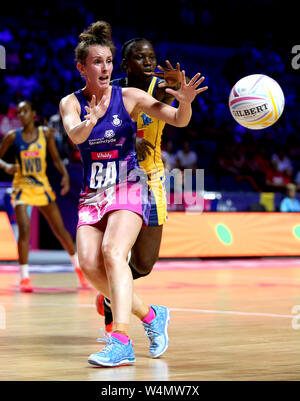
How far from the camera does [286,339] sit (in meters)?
5.69

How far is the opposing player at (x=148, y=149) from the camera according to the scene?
564cm

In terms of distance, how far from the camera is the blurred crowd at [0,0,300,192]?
18.3 meters

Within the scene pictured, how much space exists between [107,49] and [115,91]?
0.28 m

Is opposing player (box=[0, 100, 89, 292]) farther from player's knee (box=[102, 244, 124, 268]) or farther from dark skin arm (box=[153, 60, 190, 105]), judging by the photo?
player's knee (box=[102, 244, 124, 268])

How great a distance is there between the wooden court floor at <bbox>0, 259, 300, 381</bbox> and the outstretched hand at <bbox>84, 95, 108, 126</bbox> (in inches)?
58.2

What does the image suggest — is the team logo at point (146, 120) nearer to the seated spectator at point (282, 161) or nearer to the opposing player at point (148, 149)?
the opposing player at point (148, 149)

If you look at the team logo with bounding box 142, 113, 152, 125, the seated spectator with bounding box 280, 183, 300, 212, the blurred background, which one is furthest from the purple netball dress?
the seated spectator with bounding box 280, 183, 300, 212

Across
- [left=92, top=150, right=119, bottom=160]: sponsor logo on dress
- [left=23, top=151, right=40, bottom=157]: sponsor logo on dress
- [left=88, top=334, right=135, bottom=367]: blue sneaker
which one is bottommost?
[left=88, top=334, right=135, bottom=367]: blue sneaker

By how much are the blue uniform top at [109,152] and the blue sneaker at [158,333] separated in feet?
3.21

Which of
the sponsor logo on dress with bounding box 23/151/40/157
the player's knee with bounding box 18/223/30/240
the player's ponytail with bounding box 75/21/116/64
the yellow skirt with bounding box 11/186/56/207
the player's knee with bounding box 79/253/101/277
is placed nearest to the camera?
the player's knee with bounding box 79/253/101/277

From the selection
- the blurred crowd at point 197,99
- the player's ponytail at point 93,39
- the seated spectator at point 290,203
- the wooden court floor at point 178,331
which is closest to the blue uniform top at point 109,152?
the player's ponytail at point 93,39

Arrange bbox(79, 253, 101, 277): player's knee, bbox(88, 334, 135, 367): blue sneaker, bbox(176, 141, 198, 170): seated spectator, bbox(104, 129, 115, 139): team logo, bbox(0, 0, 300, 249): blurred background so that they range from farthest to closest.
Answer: bbox(176, 141, 198, 170): seated spectator, bbox(0, 0, 300, 249): blurred background, bbox(104, 129, 115, 139): team logo, bbox(79, 253, 101, 277): player's knee, bbox(88, 334, 135, 367): blue sneaker

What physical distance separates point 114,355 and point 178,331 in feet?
6.08

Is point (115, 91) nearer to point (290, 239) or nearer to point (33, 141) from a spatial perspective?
point (33, 141)
